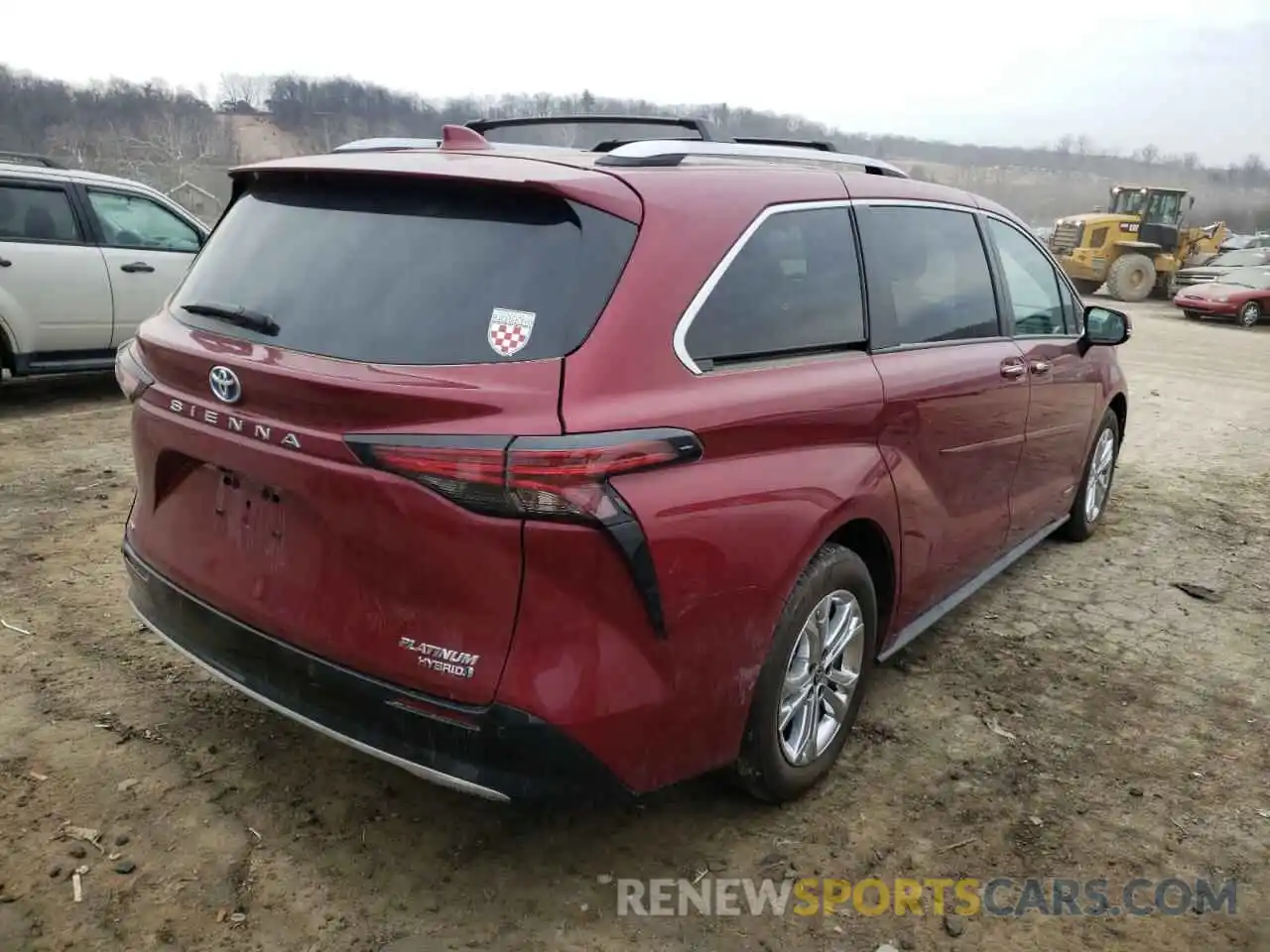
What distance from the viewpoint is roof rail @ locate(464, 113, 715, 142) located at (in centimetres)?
343

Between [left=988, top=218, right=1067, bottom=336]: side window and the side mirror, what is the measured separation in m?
0.16

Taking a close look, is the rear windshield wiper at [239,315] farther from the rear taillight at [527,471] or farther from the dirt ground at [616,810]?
the dirt ground at [616,810]

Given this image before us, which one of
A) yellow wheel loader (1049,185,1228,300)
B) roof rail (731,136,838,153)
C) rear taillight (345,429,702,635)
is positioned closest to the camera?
rear taillight (345,429,702,635)

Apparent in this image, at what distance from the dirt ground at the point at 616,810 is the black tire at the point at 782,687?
11 centimetres

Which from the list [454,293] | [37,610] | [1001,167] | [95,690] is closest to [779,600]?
[454,293]

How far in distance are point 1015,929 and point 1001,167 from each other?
392 feet

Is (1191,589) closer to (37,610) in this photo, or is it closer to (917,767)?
(917,767)

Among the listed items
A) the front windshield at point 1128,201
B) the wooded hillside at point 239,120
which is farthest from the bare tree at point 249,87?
the front windshield at point 1128,201

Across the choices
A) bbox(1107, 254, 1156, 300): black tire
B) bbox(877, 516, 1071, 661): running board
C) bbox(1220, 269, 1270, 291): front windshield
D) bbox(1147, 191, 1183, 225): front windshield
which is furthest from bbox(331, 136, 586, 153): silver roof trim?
bbox(1147, 191, 1183, 225): front windshield

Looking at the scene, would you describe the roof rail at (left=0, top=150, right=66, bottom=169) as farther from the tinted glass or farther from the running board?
the running board

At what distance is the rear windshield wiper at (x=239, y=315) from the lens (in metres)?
2.52

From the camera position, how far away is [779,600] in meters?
2.61

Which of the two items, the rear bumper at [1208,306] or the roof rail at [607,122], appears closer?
the roof rail at [607,122]

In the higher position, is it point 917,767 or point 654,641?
point 654,641
